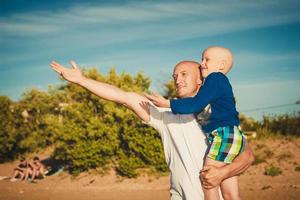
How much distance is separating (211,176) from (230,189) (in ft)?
A: 1.03

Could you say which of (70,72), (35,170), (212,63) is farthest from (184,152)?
(35,170)

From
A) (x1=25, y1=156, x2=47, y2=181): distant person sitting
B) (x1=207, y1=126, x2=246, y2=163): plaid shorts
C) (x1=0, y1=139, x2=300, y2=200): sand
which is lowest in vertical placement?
(x1=0, y1=139, x2=300, y2=200): sand

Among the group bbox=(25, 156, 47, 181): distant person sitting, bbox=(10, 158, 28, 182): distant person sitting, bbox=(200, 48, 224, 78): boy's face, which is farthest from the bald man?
bbox=(10, 158, 28, 182): distant person sitting

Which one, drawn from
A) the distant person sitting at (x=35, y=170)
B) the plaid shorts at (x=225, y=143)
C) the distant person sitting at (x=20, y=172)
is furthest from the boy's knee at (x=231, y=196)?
the distant person sitting at (x=20, y=172)

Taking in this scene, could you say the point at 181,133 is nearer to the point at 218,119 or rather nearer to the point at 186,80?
the point at 218,119

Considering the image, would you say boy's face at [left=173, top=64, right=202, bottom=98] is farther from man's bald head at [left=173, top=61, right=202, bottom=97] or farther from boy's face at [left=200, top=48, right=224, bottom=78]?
boy's face at [left=200, top=48, right=224, bottom=78]

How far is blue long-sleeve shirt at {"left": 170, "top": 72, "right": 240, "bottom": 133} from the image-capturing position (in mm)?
3213

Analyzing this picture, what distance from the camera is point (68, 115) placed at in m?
15.5

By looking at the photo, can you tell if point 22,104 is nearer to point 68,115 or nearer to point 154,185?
point 68,115

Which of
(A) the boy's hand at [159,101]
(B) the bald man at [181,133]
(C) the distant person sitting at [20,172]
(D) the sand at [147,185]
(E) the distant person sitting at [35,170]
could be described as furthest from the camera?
(C) the distant person sitting at [20,172]

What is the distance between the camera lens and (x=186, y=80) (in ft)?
11.9

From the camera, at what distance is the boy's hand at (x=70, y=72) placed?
3.54m

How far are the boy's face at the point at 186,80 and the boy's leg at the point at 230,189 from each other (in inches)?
31.7

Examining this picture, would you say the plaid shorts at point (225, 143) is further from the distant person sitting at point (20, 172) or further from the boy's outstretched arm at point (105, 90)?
the distant person sitting at point (20, 172)
